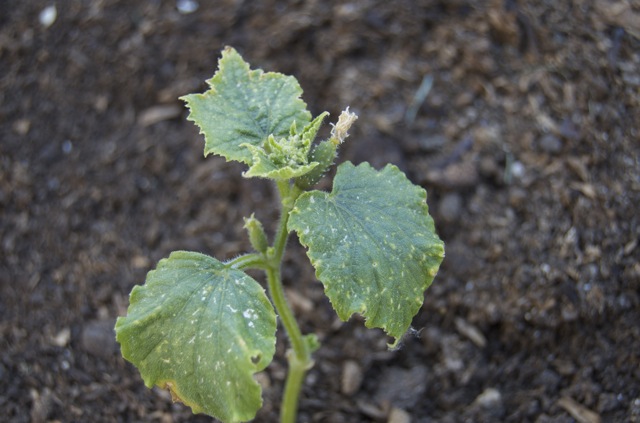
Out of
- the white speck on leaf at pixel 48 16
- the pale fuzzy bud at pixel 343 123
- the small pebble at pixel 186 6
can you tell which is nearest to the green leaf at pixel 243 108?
the pale fuzzy bud at pixel 343 123

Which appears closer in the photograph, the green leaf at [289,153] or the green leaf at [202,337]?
the green leaf at [202,337]

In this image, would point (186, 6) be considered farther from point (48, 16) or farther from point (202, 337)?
point (202, 337)

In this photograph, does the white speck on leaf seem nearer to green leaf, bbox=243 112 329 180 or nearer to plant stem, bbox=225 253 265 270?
green leaf, bbox=243 112 329 180

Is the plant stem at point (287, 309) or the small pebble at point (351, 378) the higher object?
the plant stem at point (287, 309)

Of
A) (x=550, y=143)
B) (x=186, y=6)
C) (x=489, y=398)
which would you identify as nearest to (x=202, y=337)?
(x=489, y=398)

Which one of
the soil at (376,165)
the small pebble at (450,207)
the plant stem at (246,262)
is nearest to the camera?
the plant stem at (246,262)

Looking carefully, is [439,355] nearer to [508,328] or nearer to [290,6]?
[508,328]

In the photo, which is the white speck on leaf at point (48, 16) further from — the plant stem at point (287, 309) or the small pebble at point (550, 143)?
the small pebble at point (550, 143)
